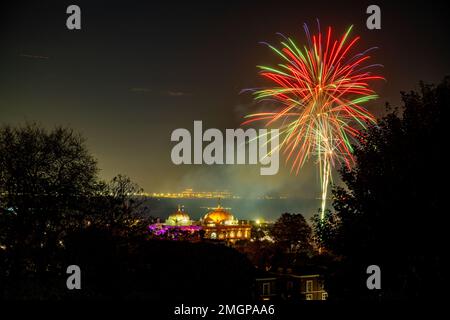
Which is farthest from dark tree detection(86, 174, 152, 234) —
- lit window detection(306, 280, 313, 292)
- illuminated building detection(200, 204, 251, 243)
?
illuminated building detection(200, 204, 251, 243)

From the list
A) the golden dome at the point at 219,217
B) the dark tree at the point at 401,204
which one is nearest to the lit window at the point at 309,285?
the dark tree at the point at 401,204

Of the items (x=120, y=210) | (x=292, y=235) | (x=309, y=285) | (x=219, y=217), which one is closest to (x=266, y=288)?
(x=309, y=285)

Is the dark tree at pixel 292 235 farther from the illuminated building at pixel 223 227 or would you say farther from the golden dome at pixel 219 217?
the golden dome at pixel 219 217

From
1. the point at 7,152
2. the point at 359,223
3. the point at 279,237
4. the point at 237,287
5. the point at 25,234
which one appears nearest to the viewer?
the point at 359,223

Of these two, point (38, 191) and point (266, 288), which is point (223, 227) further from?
point (38, 191)

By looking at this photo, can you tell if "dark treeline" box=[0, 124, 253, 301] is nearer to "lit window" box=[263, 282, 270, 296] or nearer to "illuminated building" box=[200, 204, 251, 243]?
"lit window" box=[263, 282, 270, 296]

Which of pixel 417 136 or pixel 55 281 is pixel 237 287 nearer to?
pixel 55 281
